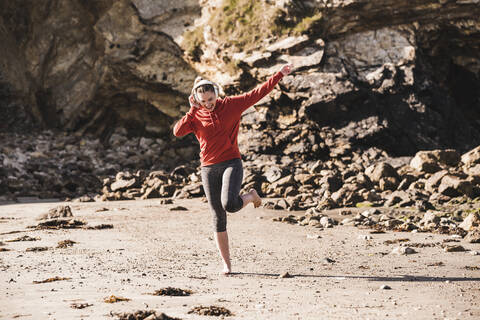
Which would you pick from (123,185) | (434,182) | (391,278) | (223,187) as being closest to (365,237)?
(391,278)

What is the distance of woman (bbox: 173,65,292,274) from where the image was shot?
5.69m

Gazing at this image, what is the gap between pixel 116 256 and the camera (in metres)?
6.61

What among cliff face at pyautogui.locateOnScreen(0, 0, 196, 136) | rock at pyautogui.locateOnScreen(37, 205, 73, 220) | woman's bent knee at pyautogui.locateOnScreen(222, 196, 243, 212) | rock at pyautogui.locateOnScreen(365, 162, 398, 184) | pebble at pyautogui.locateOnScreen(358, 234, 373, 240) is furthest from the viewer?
cliff face at pyautogui.locateOnScreen(0, 0, 196, 136)

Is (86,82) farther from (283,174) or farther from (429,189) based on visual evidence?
(429,189)

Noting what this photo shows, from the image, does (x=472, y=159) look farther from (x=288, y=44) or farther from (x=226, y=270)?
(x=226, y=270)

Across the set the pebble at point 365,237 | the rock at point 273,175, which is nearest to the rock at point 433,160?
the rock at point 273,175

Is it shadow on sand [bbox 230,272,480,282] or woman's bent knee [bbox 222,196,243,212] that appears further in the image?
woman's bent knee [bbox 222,196,243,212]

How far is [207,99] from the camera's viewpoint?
5.70 metres

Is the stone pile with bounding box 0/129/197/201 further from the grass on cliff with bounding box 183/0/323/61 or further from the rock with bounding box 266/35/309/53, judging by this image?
the rock with bounding box 266/35/309/53

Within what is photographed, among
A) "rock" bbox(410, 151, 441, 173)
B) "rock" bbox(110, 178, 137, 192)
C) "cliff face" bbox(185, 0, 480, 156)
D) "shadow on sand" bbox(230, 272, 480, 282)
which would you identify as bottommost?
"shadow on sand" bbox(230, 272, 480, 282)

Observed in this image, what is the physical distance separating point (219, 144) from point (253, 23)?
13.4 metres

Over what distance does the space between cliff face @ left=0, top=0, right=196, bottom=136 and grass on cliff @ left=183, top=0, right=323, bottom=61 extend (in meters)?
3.61

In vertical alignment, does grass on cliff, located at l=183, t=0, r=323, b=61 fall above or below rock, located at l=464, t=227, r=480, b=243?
above

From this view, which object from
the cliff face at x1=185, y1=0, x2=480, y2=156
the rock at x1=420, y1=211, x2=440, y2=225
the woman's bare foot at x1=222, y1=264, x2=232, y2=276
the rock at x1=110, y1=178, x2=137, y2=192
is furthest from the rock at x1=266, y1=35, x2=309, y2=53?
the woman's bare foot at x1=222, y1=264, x2=232, y2=276
